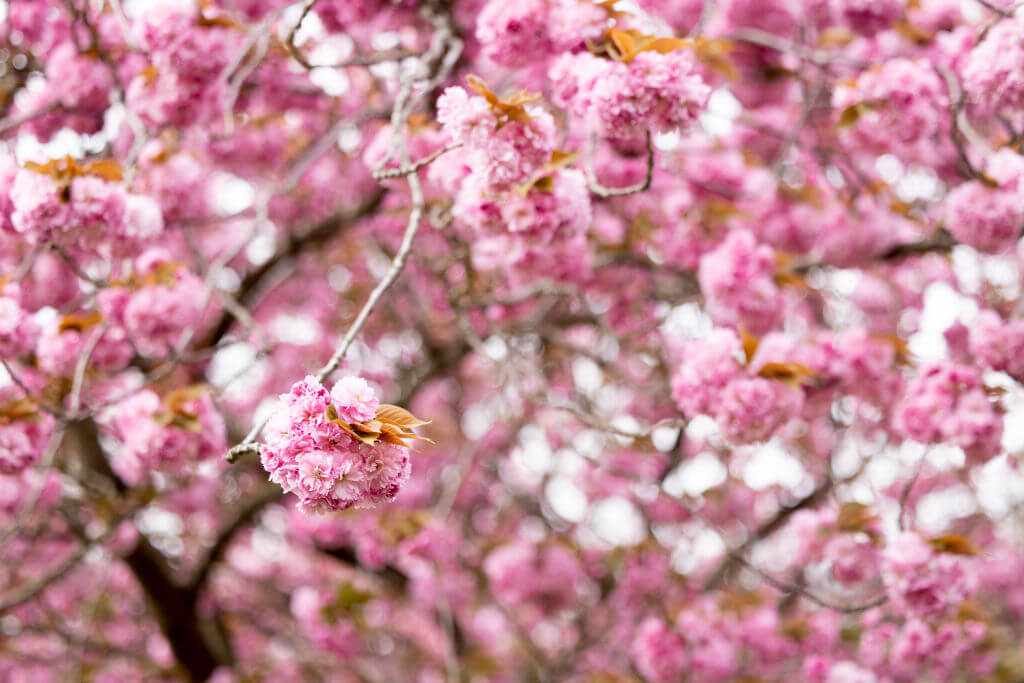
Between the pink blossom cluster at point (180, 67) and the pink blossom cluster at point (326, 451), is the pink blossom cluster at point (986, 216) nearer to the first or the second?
the pink blossom cluster at point (326, 451)

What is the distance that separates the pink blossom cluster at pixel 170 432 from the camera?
2.13 m

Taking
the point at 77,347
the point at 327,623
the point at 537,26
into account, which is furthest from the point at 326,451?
the point at 327,623

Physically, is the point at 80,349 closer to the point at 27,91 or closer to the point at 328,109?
the point at 27,91

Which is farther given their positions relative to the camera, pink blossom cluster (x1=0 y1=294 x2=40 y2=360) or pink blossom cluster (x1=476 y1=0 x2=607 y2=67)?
pink blossom cluster (x1=0 y1=294 x2=40 y2=360)

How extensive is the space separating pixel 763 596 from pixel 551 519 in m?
1.68

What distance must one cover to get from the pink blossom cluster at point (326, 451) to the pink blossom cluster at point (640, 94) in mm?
941

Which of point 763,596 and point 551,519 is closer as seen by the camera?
point 763,596

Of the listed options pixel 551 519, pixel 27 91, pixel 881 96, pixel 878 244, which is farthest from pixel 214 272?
pixel 551 519

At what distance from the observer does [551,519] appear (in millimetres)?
4996

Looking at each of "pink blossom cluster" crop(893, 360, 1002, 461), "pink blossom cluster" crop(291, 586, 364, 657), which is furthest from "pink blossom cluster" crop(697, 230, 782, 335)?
"pink blossom cluster" crop(291, 586, 364, 657)

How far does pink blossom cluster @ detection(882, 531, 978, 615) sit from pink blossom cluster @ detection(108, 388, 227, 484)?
6.59ft

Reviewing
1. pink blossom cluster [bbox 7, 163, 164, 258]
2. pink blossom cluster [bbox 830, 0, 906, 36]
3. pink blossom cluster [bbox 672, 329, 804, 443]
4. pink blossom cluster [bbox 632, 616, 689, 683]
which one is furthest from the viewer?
pink blossom cluster [bbox 632, 616, 689, 683]

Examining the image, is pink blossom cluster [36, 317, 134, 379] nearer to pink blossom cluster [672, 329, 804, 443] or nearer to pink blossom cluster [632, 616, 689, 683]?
pink blossom cluster [672, 329, 804, 443]

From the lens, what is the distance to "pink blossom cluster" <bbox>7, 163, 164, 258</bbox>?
184 cm
